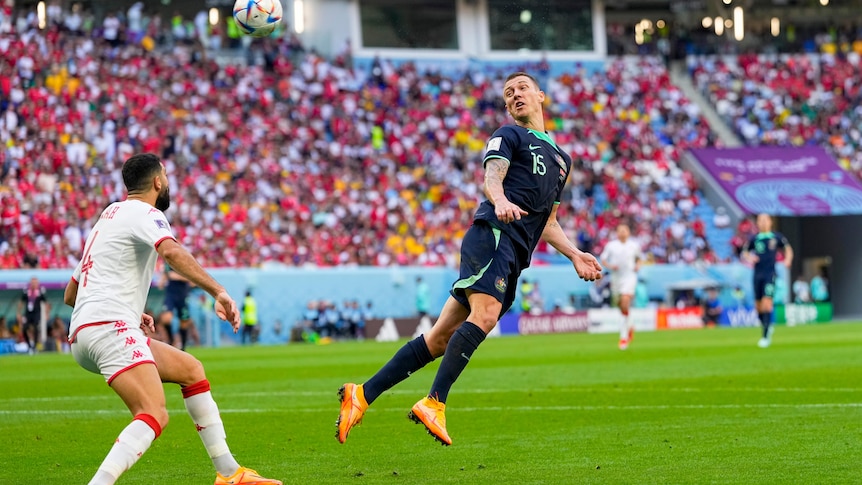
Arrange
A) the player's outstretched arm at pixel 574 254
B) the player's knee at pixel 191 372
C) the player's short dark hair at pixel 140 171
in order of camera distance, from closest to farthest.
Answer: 1. the player's short dark hair at pixel 140 171
2. the player's knee at pixel 191 372
3. the player's outstretched arm at pixel 574 254

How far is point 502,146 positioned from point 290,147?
32.1m

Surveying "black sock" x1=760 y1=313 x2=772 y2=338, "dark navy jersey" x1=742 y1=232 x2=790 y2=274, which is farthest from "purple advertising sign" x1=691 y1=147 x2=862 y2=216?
"dark navy jersey" x1=742 y1=232 x2=790 y2=274

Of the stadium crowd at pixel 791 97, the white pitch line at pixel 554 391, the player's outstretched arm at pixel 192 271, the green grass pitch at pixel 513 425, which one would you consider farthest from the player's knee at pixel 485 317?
the stadium crowd at pixel 791 97

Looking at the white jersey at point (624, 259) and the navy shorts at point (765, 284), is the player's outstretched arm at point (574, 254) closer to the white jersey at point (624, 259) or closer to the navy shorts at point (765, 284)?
the navy shorts at point (765, 284)

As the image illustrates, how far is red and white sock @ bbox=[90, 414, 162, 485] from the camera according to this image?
6.18m

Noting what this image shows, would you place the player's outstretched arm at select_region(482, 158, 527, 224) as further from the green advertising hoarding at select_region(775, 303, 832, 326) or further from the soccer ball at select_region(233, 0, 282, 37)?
the green advertising hoarding at select_region(775, 303, 832, 326)

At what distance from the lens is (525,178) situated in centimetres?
828

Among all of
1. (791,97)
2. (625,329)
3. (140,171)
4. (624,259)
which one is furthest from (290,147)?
(140,171)

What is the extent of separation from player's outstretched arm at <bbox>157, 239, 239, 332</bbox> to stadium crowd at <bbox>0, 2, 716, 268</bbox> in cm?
2604

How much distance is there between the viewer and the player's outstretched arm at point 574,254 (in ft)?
27.2

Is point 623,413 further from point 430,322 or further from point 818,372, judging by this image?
point 430,322

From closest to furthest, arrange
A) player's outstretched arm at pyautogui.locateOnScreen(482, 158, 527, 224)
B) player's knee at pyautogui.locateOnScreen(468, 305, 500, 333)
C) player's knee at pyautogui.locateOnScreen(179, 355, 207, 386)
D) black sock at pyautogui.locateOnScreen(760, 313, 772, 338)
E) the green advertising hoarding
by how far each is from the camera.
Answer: player's knee at pyautogui.locateOnScreen(179, 355, 207, 386)
player's outstretched arm at pyautogui.locateOnScreen(482, 158, 527, 224)
player's knee at pyautogui.locateOnScreen(468, 305, 500, 333)
black sock at pyautogui.locateOnScreen(760, 313, 772, 338)
the green advertising hoarding

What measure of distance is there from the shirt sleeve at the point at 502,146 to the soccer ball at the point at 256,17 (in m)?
4.78

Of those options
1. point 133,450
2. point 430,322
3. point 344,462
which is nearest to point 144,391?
point 133,450
